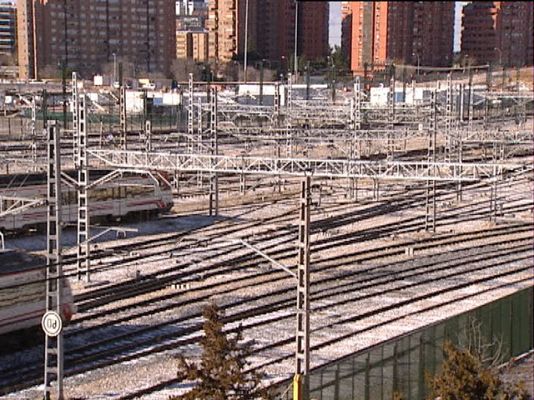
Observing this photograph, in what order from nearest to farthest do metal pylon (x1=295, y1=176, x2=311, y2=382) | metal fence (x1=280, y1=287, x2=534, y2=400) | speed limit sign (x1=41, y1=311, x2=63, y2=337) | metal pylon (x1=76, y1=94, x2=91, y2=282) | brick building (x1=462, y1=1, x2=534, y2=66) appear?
metal pylon (x1=295, y1=176, x2=311, y2=382), speed limit sign (x1=41, y1=311, x2=63, y2=337), metal fence (x1=280, y1=287, x2=534, y2=400), metal pylon (x1=76, y1=94, x2=91, y2=282), brick building (x1=462, y1=1, x2=534, y2=66)

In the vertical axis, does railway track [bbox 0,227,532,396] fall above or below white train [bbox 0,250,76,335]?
below

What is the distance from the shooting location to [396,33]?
2389 inches

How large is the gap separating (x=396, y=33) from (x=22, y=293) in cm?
5155

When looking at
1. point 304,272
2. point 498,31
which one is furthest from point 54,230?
point 498,31

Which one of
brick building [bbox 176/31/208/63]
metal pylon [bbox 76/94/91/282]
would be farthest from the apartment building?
metal pylon [bbox 76/94/91/282]

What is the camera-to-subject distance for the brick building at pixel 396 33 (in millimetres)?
58469

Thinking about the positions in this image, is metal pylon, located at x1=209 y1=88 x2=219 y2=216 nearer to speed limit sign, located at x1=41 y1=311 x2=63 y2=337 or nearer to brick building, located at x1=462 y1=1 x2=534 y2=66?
speed limit sign, located at x1=41 y1=311 x2=63 y2=337

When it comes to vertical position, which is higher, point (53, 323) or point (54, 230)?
point (54, 230)

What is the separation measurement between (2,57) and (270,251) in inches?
683

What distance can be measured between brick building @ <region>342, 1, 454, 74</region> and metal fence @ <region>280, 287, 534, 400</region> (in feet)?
138

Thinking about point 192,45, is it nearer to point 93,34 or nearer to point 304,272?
point 93,34

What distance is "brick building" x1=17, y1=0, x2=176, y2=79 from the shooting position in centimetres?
2927

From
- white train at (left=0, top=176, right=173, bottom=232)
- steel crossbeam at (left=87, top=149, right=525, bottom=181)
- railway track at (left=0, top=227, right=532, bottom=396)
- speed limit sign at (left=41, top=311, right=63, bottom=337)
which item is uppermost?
steel crossbeam at (left=87, top=149, right=525, bottom=181)

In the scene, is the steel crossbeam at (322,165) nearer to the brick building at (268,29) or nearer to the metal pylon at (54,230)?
the metal pylon at (54,230)
